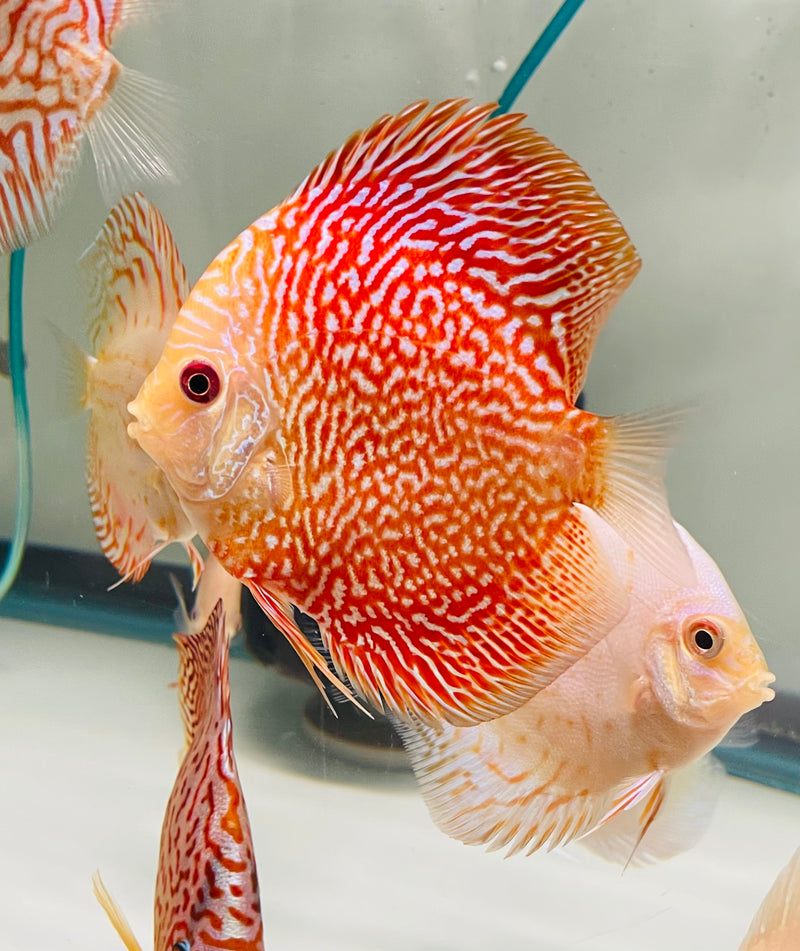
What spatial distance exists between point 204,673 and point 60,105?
1.01 feet

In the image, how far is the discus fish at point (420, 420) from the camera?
283mm

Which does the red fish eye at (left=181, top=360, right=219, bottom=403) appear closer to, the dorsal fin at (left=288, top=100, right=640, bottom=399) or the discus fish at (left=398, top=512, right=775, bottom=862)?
the dorsal fin at (left=288, top=100, right=640, bottom=399)

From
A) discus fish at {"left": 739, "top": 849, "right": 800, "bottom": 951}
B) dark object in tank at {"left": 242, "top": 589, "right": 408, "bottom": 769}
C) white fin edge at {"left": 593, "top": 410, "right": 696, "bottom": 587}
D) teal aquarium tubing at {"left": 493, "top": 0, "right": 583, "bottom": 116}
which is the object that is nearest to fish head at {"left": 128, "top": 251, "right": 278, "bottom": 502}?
white fin edge at {"left": 593, "top": 410, "right": 696, "bottom": 587}

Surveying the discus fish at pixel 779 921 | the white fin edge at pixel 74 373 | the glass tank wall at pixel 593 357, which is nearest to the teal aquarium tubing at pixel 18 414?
the glass tank wall at pixel 593 357

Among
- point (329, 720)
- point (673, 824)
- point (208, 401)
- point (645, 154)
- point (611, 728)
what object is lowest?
point (329, 720)

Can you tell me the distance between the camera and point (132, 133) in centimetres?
50

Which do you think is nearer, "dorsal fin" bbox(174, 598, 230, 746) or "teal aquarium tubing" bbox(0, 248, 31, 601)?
"dorsal fin" bbox(174, 598, 230, 746)

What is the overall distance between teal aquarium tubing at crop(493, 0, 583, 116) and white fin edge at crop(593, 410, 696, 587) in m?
0.47

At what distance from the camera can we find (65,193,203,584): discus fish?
0.49 meters

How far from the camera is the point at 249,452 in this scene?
0.28 metres

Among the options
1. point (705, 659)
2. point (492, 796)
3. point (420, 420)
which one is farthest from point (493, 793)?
point (420, 420)

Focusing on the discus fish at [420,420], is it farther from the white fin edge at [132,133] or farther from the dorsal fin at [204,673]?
the white fin edge at [132,133]

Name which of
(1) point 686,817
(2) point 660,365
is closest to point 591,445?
(1) point 686,817

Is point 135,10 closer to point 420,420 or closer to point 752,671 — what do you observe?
point 420,420
